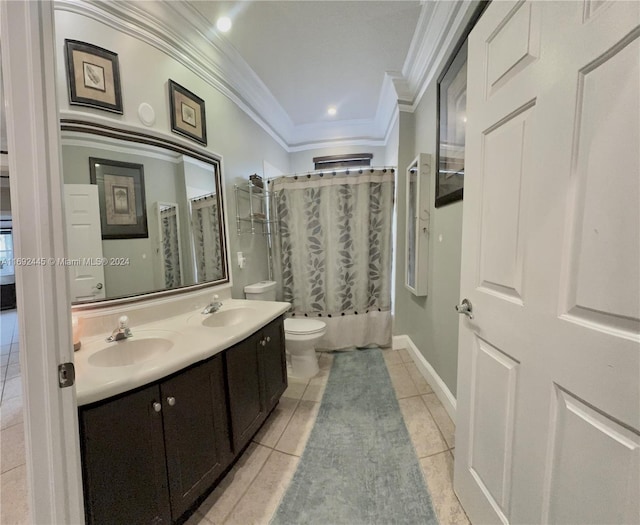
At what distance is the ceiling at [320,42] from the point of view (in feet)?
5.21

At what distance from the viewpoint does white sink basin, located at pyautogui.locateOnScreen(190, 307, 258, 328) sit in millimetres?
1578

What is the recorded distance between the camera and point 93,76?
4.05 feet

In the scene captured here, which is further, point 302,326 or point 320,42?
point 302,326

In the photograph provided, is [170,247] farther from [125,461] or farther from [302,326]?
[302,326]

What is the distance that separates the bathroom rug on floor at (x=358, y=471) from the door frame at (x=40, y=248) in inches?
35.8

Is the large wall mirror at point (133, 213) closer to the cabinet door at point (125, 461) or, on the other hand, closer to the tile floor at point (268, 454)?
the tile floor at point (268, 454)

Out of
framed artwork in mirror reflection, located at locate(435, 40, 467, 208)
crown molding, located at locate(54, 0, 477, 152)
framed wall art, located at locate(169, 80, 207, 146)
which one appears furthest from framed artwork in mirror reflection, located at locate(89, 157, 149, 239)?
framed artwork in mirror reflection, located at locate(435, 40, 467, 208)

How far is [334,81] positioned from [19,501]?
3.27 meters

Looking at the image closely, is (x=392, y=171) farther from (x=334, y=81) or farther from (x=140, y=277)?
(x=140, y=277)

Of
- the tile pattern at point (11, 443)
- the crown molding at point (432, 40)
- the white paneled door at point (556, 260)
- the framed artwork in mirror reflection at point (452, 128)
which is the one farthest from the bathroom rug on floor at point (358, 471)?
the crown molding at point (432, 40)

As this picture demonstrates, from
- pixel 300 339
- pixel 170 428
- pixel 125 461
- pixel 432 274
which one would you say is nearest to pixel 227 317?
pixel 300 339

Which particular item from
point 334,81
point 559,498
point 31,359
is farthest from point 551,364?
point 334,81

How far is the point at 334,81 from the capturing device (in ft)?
7.57

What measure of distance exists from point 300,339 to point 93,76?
208 centimetres
